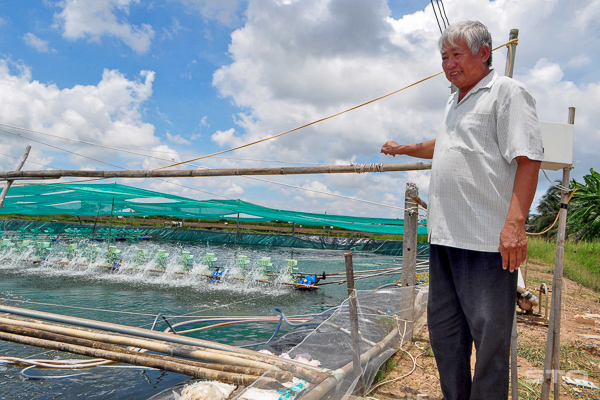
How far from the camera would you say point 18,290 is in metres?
6.82

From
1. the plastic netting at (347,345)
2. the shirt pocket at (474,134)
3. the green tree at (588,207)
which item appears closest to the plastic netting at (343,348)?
the plastic netting at (347,345)

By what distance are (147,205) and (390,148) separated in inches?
475

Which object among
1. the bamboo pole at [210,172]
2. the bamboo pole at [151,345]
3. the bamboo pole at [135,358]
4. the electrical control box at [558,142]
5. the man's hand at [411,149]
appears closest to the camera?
the man's hand at [411,149]

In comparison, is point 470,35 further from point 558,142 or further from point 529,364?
point 529,364

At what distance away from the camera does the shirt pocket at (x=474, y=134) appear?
3.88ft

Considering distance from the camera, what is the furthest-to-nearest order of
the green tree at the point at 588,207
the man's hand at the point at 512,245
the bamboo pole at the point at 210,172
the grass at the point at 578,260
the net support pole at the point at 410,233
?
the green tree at the point at 588,207
the grass at the point at 578,260
the net support pole at the point at 410,233
the bamboo pole at the point at 210,172
the man's hand at the point at 512,245

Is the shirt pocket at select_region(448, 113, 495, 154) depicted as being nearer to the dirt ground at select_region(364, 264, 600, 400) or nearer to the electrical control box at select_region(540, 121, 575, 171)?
the electrical control box at select_region(540, 121, 575, 171)

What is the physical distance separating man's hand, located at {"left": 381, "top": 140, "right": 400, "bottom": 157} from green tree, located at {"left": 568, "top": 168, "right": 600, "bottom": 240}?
15155 millimetres

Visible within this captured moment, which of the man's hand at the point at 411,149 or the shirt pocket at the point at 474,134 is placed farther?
the man's hand at the point at 411,149

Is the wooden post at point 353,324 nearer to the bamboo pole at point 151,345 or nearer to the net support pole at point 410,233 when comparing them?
the bamboo pole at point 151,345

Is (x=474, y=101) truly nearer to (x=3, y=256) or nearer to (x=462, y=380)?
(x=462, y=380)

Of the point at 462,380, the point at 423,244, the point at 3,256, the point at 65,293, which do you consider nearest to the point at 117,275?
the point at 65,293

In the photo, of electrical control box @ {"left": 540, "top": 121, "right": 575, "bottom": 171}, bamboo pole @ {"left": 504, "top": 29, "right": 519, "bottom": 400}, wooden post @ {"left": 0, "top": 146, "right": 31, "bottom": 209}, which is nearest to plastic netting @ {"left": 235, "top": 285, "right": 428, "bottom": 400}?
bamboo pole @ {"left": 504, "top": 29, "right": 519, "bottom": 400}

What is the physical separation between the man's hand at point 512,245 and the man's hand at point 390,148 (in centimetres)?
60
